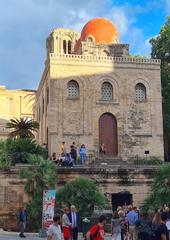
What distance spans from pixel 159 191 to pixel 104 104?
11.3m

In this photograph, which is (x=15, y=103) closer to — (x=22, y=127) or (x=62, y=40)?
(x=62, y=40)

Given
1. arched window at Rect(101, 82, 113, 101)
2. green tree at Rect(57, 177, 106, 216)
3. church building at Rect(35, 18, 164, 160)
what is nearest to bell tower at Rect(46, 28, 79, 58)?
church building at Rect(35, 18, 164, 160)

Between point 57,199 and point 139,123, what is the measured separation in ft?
40.9

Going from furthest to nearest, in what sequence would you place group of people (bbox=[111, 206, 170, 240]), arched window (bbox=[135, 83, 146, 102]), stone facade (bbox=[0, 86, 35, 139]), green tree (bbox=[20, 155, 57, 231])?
stone facade (bbox=[0, 86, 35, 139]) → arched window (bbox=[135, 83, 146, 102]) → green tree (bbox=[20, 155, 57, 231]) → group of people (bbox=[111, 206, 170, 240])

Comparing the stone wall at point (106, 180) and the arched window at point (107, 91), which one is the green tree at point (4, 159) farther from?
the arched window at point (107, 91)

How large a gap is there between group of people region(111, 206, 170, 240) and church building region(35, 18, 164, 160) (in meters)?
14.7

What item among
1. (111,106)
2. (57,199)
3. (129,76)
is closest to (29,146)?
(57,199)

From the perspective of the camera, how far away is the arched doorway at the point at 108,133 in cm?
3136

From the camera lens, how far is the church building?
101 feet

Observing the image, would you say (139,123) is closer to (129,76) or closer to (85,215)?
(129,76)

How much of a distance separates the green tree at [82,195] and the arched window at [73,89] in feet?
35.7

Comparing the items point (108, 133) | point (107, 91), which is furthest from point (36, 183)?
point (107, 91)

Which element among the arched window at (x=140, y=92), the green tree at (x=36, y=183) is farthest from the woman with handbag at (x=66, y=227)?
the arched window at (x=140, y=92)

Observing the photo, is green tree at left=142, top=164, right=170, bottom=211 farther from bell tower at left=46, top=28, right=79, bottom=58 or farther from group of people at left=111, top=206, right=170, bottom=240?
bell tower at left=46, top=28, right=79, bottom=58
